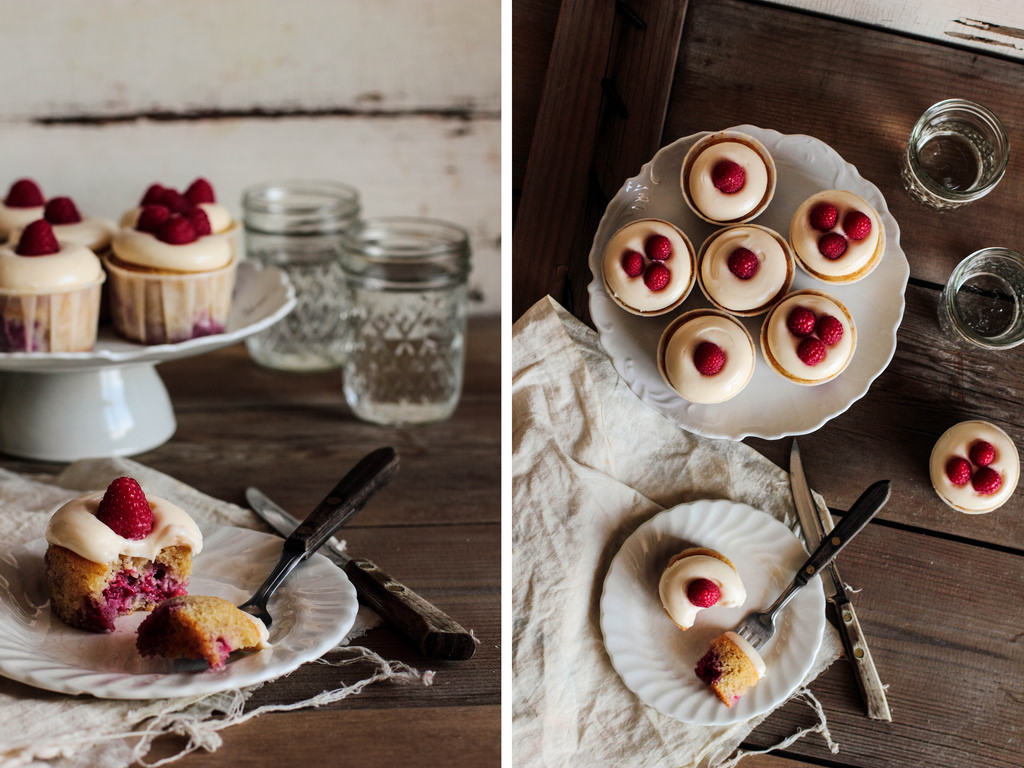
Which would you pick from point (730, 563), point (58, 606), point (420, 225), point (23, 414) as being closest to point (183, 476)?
point (23, 414)

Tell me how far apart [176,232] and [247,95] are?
0.48m

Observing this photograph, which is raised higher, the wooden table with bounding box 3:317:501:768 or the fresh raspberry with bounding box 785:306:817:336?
the fresh raspberry with bounding box 785:306:817:336

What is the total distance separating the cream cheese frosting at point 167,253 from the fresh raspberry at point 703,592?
0.68 m

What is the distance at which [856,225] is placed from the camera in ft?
3.14

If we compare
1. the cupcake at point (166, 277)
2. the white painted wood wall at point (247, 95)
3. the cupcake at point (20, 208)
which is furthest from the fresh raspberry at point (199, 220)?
the white painted wood wall at point (247, 95)

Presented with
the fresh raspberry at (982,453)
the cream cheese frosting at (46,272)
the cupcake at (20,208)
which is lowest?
the fresh raspberry at (982,453)

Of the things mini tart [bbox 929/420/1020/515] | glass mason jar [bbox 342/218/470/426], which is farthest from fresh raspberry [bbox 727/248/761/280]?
glass mason jar [bbox 342/218/470/426]

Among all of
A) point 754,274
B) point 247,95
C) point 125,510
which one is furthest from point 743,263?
point 247,95

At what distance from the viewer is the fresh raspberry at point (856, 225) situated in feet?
3.14

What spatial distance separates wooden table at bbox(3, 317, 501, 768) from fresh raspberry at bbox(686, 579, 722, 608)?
8.0 inches

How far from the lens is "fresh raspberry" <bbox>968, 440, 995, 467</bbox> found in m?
1.00

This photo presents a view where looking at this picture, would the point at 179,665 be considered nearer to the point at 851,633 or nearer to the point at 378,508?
the point at 378,508

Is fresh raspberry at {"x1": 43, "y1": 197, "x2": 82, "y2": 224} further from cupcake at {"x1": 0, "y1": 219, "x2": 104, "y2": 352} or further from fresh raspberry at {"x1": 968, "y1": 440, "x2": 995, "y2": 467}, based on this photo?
fresh raspberry at {"x1": 968, "y1": 440, "x2": 995, "y2": 467}

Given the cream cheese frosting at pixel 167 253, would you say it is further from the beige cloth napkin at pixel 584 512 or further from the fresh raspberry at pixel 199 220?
the beige cloth napkin at pixel 584 512
